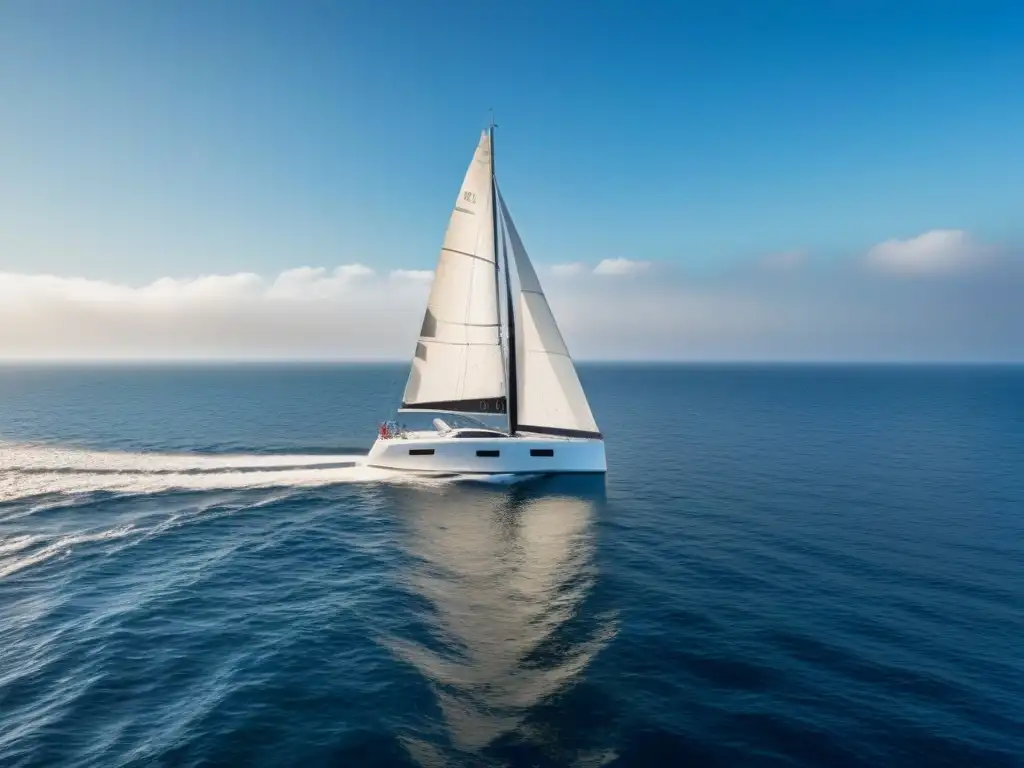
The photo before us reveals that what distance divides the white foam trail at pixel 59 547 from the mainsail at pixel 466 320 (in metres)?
19.9

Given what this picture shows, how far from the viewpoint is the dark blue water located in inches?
524

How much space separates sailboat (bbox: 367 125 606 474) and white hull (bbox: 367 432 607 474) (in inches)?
2.9

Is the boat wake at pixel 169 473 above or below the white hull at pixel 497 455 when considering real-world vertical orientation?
below

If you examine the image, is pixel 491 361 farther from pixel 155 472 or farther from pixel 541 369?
pixel 155 472

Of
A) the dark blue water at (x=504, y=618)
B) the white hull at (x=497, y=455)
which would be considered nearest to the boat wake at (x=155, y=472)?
the dark blue water at (x=504, y=618)

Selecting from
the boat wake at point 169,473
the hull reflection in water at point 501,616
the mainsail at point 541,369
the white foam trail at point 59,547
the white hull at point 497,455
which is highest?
the mainsail at point 541,369

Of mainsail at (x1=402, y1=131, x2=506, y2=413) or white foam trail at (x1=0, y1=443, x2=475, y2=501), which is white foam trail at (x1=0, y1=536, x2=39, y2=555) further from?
mainsail at (x1=402, y1=131, x2=506, y2=413)

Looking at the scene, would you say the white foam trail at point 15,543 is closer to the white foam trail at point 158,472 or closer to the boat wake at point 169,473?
the white foam trail at point 158,472

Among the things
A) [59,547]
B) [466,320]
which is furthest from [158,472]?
[466,320]

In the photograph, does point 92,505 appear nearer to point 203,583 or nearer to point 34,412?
point 203,583

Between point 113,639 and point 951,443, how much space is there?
73.0 m

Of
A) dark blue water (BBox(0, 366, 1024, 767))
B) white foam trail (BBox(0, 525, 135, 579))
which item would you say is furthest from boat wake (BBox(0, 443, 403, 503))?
white foam trail (BBox(0, 525, 135, 579))

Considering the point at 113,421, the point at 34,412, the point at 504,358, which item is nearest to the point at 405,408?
the point at 504,358

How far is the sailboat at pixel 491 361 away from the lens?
3941 centimetres
